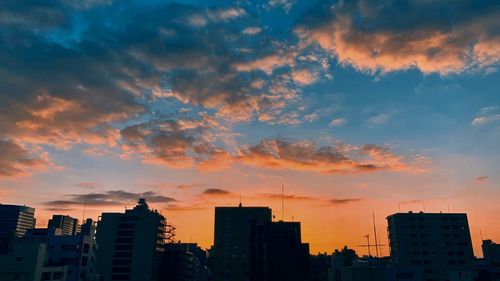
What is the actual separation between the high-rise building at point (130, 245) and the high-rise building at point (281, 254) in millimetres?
40232

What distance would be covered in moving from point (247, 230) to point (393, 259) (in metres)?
76.5

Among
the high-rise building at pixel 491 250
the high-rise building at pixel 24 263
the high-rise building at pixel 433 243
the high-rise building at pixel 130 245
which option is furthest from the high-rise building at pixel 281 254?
the high-rise building at pixel 491 250

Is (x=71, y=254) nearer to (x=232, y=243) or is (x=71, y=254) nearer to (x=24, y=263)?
(x=24, y=263)

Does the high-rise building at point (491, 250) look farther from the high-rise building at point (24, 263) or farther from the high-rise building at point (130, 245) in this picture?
the high-rise building at point (24, 263)

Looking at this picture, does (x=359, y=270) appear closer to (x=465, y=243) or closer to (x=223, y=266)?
(x=465, y=243)

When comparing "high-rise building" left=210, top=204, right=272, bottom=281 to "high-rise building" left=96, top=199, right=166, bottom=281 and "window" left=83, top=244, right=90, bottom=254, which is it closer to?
"high-rise building" left=96, top=199, right=166, bottom=281

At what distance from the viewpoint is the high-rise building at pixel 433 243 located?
134500 millimetres

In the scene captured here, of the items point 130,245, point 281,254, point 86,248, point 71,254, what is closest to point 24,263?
point 71,254

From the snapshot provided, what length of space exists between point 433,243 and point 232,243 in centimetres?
9608

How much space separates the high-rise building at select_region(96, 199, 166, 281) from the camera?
135m

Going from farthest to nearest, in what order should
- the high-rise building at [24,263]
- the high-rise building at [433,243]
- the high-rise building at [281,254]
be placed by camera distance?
1. the high-rise building at [433,243]
2. the high-rise building at [281,254]
3. the high-rise building at [24,263]

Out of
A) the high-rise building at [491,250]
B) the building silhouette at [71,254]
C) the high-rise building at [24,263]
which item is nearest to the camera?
the high-rise building at [24,263]

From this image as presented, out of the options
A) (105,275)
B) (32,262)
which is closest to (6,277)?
(32,262)

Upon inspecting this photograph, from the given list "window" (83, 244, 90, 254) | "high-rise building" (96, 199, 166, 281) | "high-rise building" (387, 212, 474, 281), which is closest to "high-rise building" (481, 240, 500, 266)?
"high-rise building" (387, 212, 474, 281)
